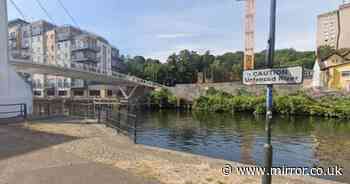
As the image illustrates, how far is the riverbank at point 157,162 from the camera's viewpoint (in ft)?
15.3

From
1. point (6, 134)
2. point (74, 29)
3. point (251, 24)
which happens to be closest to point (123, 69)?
point (74, 29)

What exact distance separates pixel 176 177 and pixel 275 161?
7.18 meters

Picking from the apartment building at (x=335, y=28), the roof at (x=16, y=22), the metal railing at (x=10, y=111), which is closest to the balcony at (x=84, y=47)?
the roof at (x=16, y=22)

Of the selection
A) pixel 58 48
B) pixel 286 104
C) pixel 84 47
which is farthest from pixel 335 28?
pixel 58 48

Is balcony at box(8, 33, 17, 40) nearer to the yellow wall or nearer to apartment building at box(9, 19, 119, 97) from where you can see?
apartment building at box(9, 19, 119, 97)

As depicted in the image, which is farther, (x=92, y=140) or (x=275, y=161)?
(x=275, y=161)

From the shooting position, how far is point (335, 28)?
94188 millimetres

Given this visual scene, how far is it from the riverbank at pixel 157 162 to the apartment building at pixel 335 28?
103 m

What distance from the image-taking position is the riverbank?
4652 millimetres

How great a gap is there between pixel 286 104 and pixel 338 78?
12564mm

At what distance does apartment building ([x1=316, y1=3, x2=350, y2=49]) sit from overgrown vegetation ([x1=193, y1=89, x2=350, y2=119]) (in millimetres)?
72424

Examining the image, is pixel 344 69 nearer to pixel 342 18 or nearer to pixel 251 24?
pixel 251 24

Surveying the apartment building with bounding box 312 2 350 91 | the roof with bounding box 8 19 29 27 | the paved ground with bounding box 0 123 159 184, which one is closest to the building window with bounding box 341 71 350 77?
the apartment building with bounding box 312 2 350 91

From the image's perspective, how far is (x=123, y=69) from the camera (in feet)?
253
